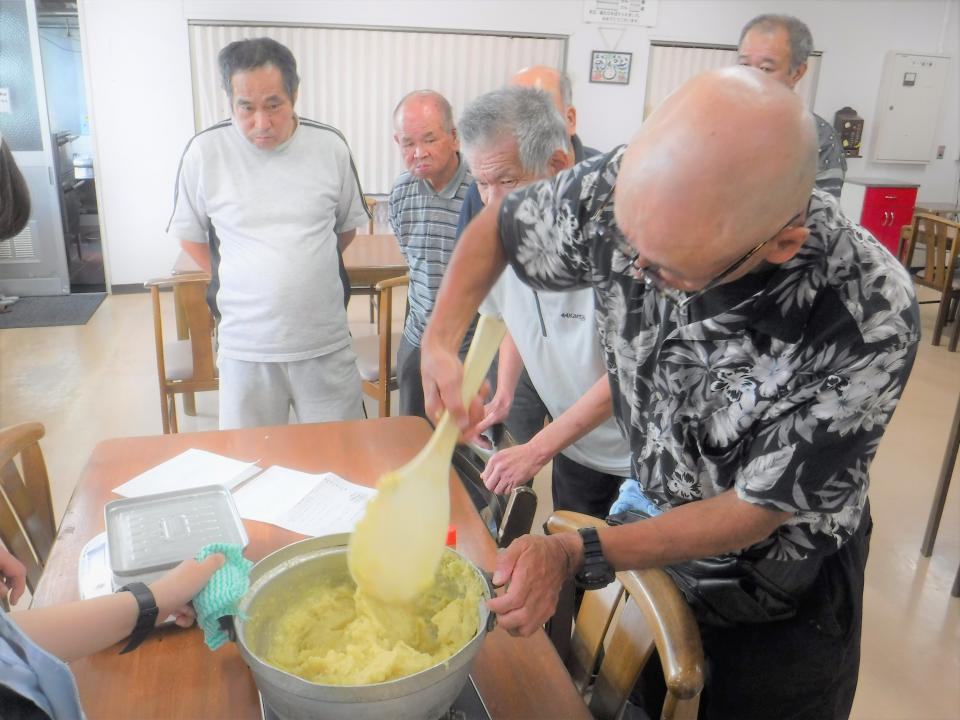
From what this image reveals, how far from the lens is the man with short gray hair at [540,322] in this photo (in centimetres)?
156

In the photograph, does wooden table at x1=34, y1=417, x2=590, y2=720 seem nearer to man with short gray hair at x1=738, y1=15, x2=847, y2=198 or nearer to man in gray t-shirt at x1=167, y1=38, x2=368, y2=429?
man in gray t-shirt at x1=167, y1=38, x2=368, y2=429

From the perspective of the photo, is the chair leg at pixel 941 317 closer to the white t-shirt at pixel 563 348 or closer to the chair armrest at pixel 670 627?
the white t-shirt at pixel 563 348

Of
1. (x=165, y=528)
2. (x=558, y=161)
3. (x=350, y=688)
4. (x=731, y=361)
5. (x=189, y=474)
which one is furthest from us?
(x=558, y=161)

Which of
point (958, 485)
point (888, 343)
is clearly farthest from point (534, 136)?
point (958, 485)

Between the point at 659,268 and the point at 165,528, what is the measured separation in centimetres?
89

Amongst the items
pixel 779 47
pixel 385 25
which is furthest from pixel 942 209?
pixel 385 25

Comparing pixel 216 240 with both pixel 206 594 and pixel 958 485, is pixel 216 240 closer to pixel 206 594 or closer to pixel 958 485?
pixel 206 594

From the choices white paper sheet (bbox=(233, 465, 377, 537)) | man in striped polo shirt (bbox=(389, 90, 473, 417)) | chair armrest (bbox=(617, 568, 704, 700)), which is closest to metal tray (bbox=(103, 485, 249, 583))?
white paper sheet (bbox=(233, 465, 377, 537))

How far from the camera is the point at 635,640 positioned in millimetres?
1045

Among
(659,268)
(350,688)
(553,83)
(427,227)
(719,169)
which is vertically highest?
(553,83)

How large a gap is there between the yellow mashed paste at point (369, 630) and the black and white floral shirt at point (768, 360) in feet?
1.31

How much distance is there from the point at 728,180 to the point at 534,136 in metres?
0.99

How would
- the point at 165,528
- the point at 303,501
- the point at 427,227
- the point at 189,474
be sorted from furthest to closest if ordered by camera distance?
the point at 427,227 < the point at 189,474 < the point at 303,501 < the point at 165,528

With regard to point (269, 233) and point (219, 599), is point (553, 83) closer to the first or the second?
point (269, 233)
